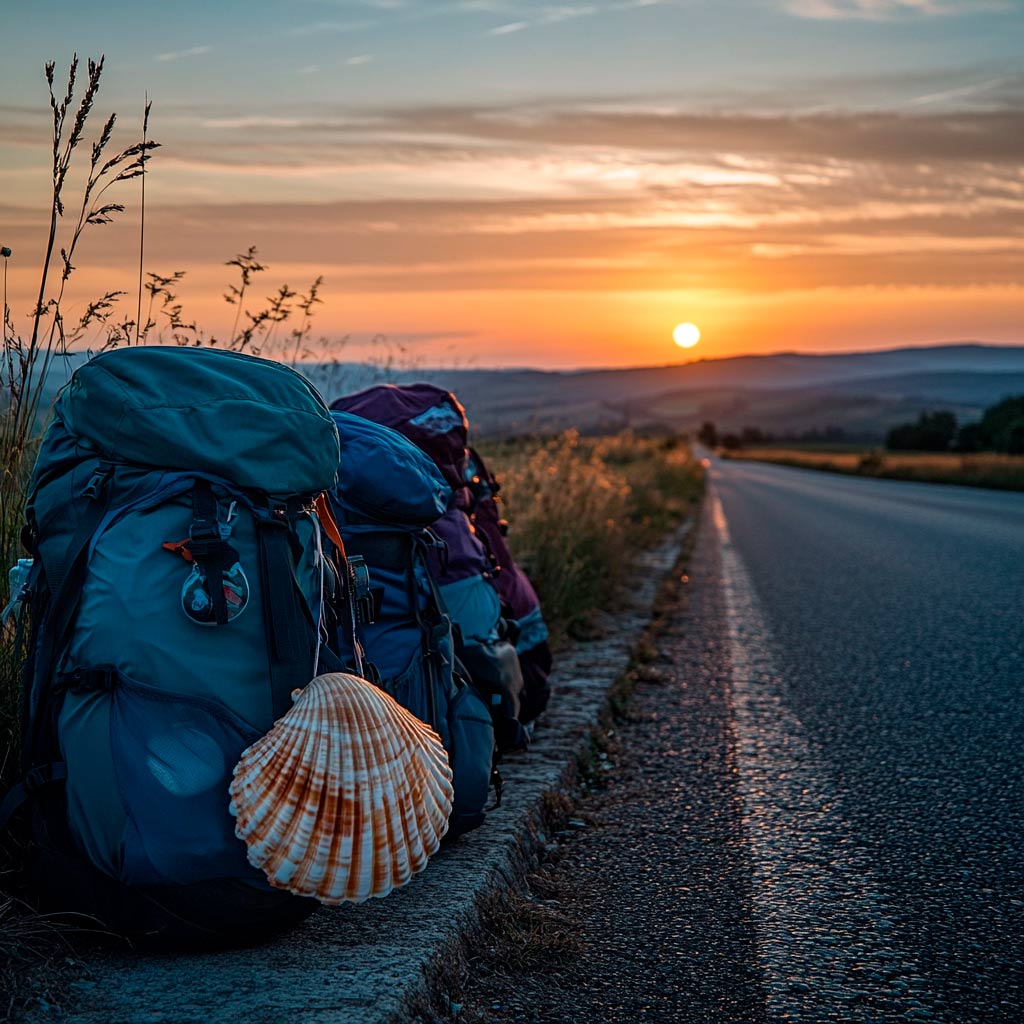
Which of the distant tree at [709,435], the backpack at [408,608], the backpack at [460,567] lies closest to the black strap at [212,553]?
the backpack at [408,608]

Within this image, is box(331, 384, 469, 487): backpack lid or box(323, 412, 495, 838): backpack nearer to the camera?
box(323, 412, 495, 838): backpack

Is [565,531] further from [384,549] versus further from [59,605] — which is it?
[59,605]

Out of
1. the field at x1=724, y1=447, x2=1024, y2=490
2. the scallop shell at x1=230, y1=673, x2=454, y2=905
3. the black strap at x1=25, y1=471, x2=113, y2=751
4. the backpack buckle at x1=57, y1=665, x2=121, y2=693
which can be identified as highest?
the black strap at x1=25, y1=471, x2=113, y2=751

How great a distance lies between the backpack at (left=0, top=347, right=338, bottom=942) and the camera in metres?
2.11

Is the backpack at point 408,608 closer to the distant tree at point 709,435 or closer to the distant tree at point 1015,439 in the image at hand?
the distant tree at point 1015,439

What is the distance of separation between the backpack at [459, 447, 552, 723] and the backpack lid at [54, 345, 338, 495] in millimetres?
1568

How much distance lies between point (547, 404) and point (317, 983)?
8.29 meters

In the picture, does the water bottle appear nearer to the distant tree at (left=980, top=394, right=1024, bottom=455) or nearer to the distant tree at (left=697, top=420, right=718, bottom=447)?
the distant tree at (left=980, top=394, right=1024, bottom=455)

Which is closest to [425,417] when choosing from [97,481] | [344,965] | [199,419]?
[199,419]

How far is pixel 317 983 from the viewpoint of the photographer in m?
2.10

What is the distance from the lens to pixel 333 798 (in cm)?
209

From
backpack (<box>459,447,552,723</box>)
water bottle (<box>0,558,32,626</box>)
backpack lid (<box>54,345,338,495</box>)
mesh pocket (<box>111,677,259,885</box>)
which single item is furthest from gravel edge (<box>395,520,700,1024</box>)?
water bottle (<box>0,558,32,626</box>)

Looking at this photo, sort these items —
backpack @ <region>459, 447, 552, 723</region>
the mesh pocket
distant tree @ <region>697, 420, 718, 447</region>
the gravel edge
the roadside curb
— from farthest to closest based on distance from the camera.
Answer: distant tree @ <region>697, 420, 718, 447</region> → backpack @ <region>459, 447, 552, 723</region> → the gravel edge → the mesh pocket → the roadside curb

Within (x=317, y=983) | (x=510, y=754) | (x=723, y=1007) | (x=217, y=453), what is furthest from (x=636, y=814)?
(x=217, y=453)
